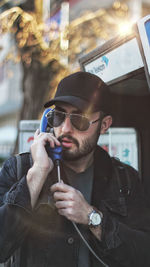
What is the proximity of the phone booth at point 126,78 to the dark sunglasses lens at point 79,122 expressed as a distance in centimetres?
41

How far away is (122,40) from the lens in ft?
6.24

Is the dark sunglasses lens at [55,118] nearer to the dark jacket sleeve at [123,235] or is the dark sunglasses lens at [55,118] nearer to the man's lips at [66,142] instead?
the man's lips at [66,142]

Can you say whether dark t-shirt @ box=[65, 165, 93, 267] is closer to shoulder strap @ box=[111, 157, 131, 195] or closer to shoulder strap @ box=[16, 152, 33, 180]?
shoulder strap @ box=[111, 157, 131, 195]

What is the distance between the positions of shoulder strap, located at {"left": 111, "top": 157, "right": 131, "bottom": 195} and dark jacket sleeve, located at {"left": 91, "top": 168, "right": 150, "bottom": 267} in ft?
0.19

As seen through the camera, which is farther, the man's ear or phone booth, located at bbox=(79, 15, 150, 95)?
the man's ear

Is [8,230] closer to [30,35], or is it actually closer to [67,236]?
[67,236]

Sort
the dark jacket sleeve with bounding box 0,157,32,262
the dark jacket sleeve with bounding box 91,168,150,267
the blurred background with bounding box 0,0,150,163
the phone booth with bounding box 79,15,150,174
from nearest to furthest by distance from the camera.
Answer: the dark jacket sleeve with bounding box 0,157,32,262 < the dark jacket sleeve with bounding box 91,168,150,267 < the phone booth with bounding box 79,15,150,174 < the blurred background with bounding box 0,0,150,163

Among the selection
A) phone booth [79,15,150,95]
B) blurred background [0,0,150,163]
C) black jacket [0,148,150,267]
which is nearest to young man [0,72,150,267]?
black jacket [0,148,150,267]

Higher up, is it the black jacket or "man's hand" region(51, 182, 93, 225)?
"man's hand" region(51, 182, 93, 225)

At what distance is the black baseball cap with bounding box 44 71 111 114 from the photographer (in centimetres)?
174

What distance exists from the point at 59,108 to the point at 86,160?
0.35m

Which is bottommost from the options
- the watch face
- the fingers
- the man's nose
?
the watch face

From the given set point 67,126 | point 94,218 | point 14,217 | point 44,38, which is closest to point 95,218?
point 94,218

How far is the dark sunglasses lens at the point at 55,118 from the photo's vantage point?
1778 millimetres
